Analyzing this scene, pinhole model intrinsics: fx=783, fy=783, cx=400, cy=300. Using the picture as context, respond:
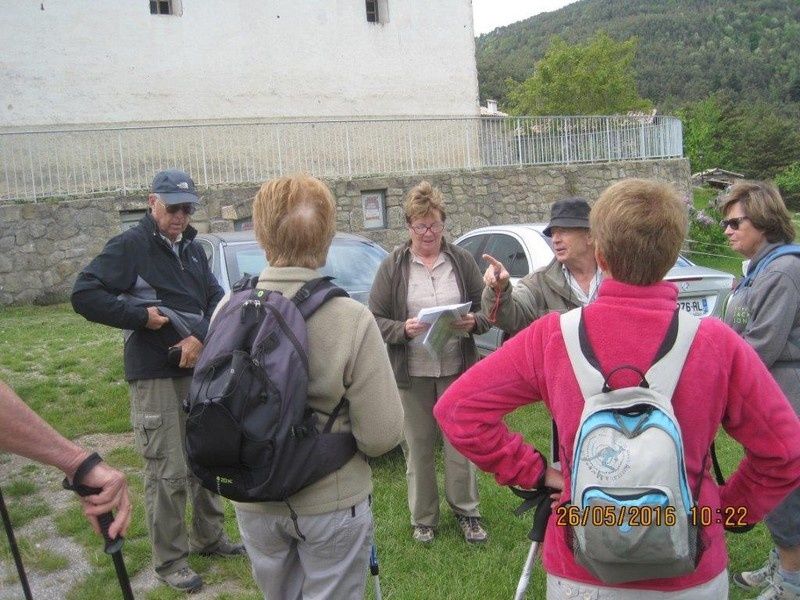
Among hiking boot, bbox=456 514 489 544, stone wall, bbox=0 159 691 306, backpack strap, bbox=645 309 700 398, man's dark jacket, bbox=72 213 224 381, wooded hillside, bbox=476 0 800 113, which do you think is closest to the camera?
backpack strap, bbox=645 309 700 398

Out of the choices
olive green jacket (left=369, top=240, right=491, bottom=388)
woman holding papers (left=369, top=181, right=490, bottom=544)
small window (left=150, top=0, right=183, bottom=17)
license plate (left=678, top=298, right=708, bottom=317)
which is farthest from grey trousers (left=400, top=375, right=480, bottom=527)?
small window (left=150, top=0, right=183, bottom=17)

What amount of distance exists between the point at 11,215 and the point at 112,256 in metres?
12.0

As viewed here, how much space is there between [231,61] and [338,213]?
7.26 m

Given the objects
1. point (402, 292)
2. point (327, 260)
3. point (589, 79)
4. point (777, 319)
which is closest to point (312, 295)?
point (402, 292)

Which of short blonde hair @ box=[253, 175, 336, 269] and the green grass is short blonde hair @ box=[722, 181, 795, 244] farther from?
short blonde hair @ box=[253, 175, 336, 269]

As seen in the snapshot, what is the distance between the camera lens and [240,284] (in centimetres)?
263

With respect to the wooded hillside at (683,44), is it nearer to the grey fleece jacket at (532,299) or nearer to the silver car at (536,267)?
the silver car at (536,267)

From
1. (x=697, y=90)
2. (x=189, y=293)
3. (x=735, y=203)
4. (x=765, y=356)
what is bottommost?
(x=765, y=356)

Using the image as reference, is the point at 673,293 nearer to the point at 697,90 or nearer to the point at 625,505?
the point at 625,505

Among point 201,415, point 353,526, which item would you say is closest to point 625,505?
point 353,526

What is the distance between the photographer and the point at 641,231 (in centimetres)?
195

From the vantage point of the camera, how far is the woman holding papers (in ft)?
13.9

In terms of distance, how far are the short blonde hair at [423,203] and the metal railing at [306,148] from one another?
12366 mm

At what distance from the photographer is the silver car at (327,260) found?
22.1 feet
